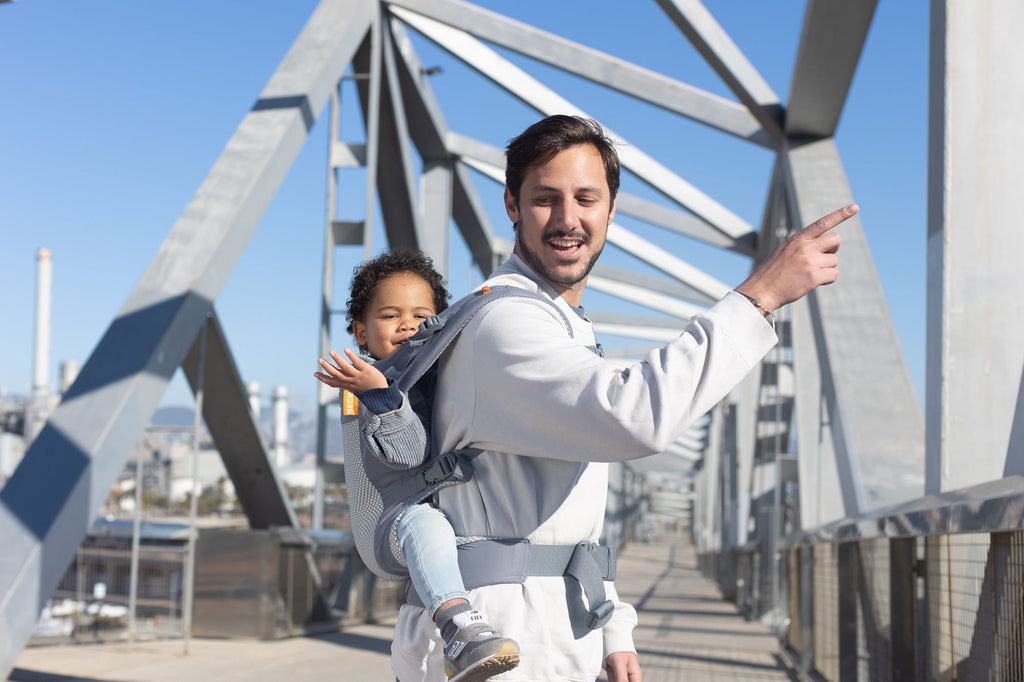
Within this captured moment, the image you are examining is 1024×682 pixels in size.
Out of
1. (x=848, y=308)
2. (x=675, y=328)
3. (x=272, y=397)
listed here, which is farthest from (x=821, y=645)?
(x=272, y=397)

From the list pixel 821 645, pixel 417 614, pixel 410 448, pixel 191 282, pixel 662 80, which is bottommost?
pixel 821 645

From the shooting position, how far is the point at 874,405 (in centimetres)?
736

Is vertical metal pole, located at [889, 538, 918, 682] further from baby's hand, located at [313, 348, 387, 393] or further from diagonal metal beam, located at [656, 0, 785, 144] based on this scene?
diagonal metal beam, located at [656, 0, 785, 144]

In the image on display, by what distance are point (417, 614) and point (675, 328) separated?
757 inches

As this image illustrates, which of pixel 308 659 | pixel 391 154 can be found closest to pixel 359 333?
pixel 308 659

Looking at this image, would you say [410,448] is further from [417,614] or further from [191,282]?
[191,282]

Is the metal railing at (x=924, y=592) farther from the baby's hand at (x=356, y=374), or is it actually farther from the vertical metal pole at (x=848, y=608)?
the baby's hand at (x=356, y=374)

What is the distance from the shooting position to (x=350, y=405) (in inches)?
83.8

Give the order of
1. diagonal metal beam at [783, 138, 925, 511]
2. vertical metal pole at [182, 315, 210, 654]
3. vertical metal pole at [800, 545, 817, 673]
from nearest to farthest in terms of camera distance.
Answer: diagonal metal beam at [783, 138, 925, 511], vertical metal pole at [800, 545, 817, 673], vertical metal pole at [182, 315, 210, 654]

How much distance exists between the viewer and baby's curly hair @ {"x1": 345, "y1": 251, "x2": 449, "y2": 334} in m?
2.64

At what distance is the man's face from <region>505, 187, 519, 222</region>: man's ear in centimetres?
6

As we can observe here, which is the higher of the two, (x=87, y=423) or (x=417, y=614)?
(x=87, y=423)

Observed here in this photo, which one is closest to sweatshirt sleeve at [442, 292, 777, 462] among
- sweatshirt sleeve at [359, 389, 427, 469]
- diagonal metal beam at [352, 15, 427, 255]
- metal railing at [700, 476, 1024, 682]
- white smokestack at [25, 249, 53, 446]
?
sweatshirt sleeve at [359, 389, 427, 469]

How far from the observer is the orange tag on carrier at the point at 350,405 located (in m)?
2.12
